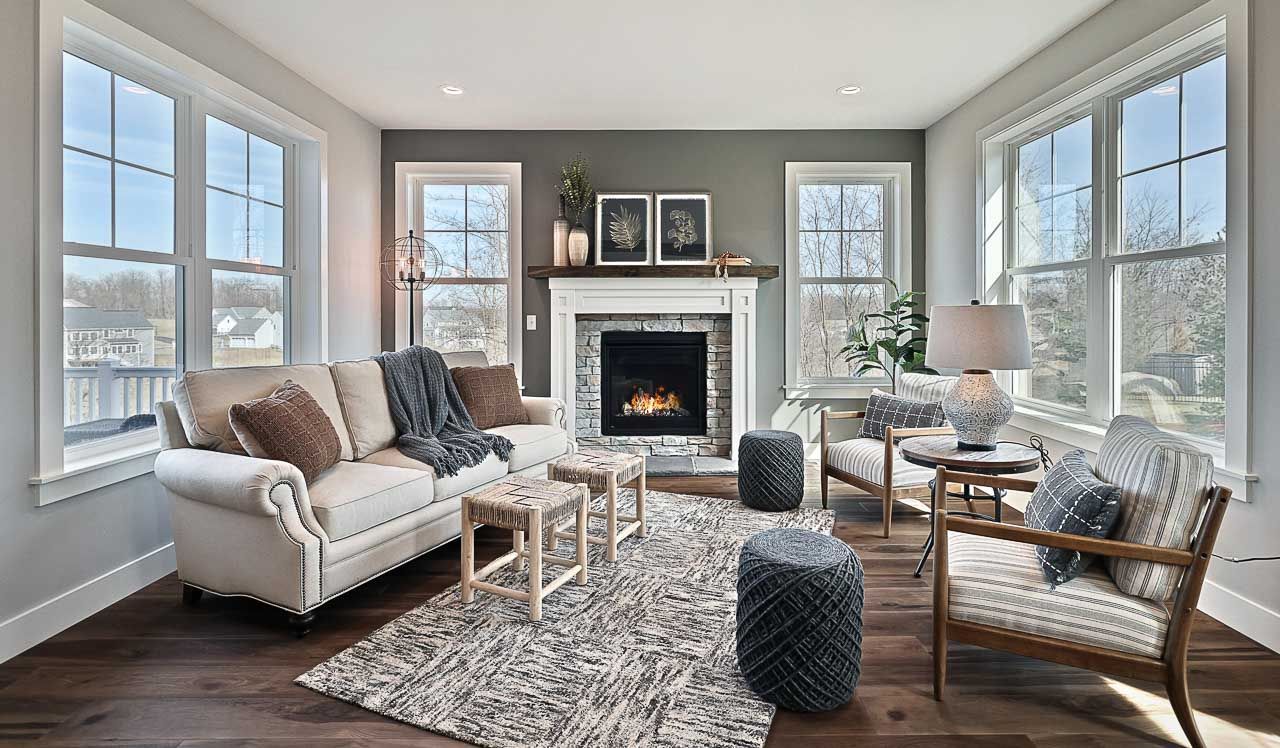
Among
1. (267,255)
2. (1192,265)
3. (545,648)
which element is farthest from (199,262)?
(1192,265)

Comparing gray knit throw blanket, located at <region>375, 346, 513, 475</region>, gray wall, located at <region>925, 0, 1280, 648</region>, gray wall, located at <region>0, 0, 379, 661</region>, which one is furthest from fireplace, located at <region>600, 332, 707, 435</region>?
gray wall, located at <region>925, 0, 1280, 648</region>

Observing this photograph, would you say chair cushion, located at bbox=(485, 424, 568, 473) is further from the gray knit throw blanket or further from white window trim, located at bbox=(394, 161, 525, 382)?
white window trim, located at bbox=(394, 161, 525, 382)

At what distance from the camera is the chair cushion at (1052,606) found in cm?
179

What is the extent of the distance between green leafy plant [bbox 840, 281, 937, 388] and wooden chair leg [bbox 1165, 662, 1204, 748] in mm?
3087

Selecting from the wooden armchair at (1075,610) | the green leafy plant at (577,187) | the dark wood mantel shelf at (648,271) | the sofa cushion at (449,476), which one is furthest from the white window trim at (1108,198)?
the sofa cushion at (449,476)

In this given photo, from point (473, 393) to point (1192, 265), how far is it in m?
3.69

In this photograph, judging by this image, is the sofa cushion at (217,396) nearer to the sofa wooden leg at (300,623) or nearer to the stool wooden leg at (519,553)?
the sofa wooden leg at (300,623)

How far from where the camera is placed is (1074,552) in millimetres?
1941

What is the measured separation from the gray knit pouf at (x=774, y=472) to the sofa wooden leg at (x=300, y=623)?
252 cm

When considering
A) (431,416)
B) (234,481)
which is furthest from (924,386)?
(234,481)

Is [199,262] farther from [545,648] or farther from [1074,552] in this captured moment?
[1074,552]

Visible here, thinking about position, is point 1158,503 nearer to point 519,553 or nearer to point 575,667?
point 575,667

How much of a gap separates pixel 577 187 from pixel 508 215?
62cm

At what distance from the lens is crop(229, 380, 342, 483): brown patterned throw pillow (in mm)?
2549
